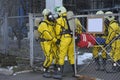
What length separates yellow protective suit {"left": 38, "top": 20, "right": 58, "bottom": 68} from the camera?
1127cm

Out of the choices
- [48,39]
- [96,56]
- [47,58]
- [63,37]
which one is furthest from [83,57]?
[63,37]

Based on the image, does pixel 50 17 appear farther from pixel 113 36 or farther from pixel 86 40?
pixel 113 36

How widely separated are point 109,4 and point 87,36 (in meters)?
13.5

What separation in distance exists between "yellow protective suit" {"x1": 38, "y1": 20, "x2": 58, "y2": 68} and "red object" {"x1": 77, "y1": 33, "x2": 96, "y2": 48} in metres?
0.82

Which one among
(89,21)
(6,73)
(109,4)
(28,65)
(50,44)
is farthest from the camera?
(109,4)

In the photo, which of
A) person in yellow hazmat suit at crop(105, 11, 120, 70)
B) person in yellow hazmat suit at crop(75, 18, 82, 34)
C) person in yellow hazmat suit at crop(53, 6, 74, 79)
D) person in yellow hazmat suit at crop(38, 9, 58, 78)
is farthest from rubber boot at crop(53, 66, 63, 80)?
person in yellow hazmat suit at crop(105, 11, 120, 70)

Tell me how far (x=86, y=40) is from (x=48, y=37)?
117 cm

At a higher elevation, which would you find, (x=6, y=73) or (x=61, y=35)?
(x=61, y=35)

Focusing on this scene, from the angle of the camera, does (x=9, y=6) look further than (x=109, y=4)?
No

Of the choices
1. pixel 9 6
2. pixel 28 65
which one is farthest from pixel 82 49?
pixel 9 6

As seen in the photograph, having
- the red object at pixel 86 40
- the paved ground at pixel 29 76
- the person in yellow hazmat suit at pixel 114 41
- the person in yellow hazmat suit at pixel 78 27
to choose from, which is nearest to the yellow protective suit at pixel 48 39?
the paved ground at pixel 29 76

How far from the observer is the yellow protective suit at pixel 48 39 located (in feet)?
37.0

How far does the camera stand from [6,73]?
12500 mm

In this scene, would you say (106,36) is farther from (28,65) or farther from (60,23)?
(28,65)
